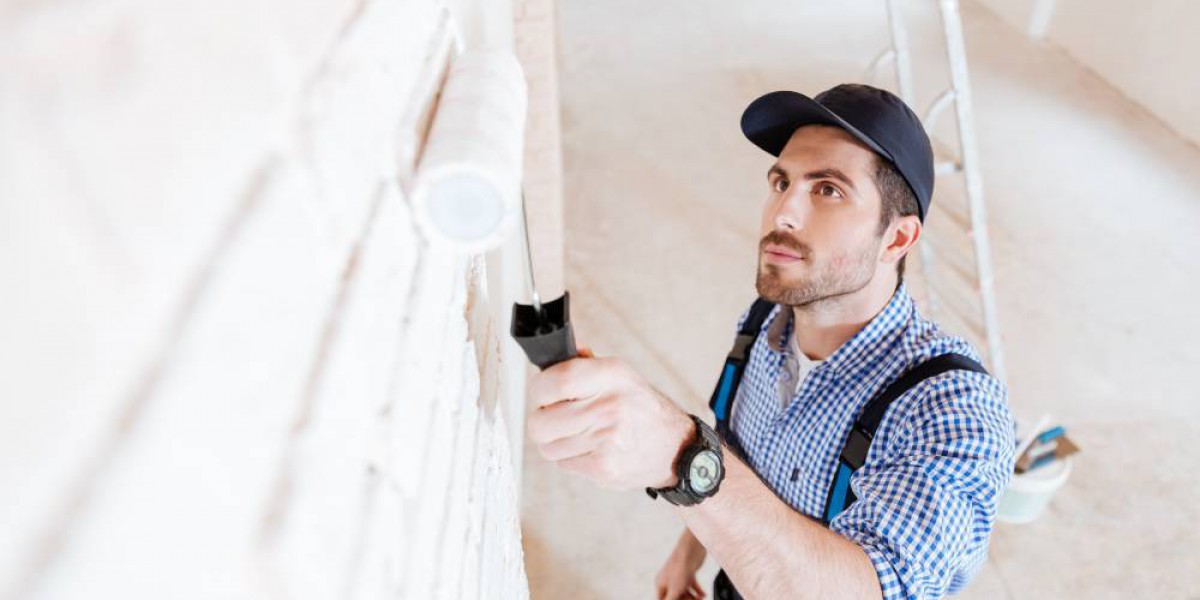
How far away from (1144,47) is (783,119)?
4.37 m

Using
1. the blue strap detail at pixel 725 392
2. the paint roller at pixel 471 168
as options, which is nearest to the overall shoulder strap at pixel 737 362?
the blue strap detail at pixel 725 392

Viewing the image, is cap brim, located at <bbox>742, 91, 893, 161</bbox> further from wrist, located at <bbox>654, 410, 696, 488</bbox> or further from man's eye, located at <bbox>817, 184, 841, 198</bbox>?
wrist, located at <bbox>654, 410, 696, 488</bbox>

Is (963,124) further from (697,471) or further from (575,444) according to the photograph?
(575,444)

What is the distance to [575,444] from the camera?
2.58 ft

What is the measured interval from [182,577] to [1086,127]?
5127 mm

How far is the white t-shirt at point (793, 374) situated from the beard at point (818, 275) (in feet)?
0.36

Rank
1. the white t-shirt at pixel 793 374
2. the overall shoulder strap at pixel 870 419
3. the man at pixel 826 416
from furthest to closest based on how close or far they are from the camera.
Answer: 1. the white t-shirt at pixel 793 374
2. the overall shoulder strap at pixel 870 419
3. the man at pixel 826 416

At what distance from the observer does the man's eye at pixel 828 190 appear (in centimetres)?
135

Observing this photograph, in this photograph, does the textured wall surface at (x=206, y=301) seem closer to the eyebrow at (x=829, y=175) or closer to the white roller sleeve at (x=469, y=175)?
the white roller sleeve at (x=469, y=175)

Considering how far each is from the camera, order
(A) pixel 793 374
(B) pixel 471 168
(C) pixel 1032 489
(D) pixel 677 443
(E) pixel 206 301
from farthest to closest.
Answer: (C) pixel 1032 489 → (A) pixel 793 374 → (D) pixel 677 443 → (B) pixel 471 168 → (E) pixel 206 301

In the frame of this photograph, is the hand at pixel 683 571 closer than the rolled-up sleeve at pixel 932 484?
No

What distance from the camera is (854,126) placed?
1.32 metres

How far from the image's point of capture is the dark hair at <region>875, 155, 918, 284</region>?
136 cm

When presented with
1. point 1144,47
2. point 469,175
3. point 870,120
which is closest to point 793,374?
point 870,120
